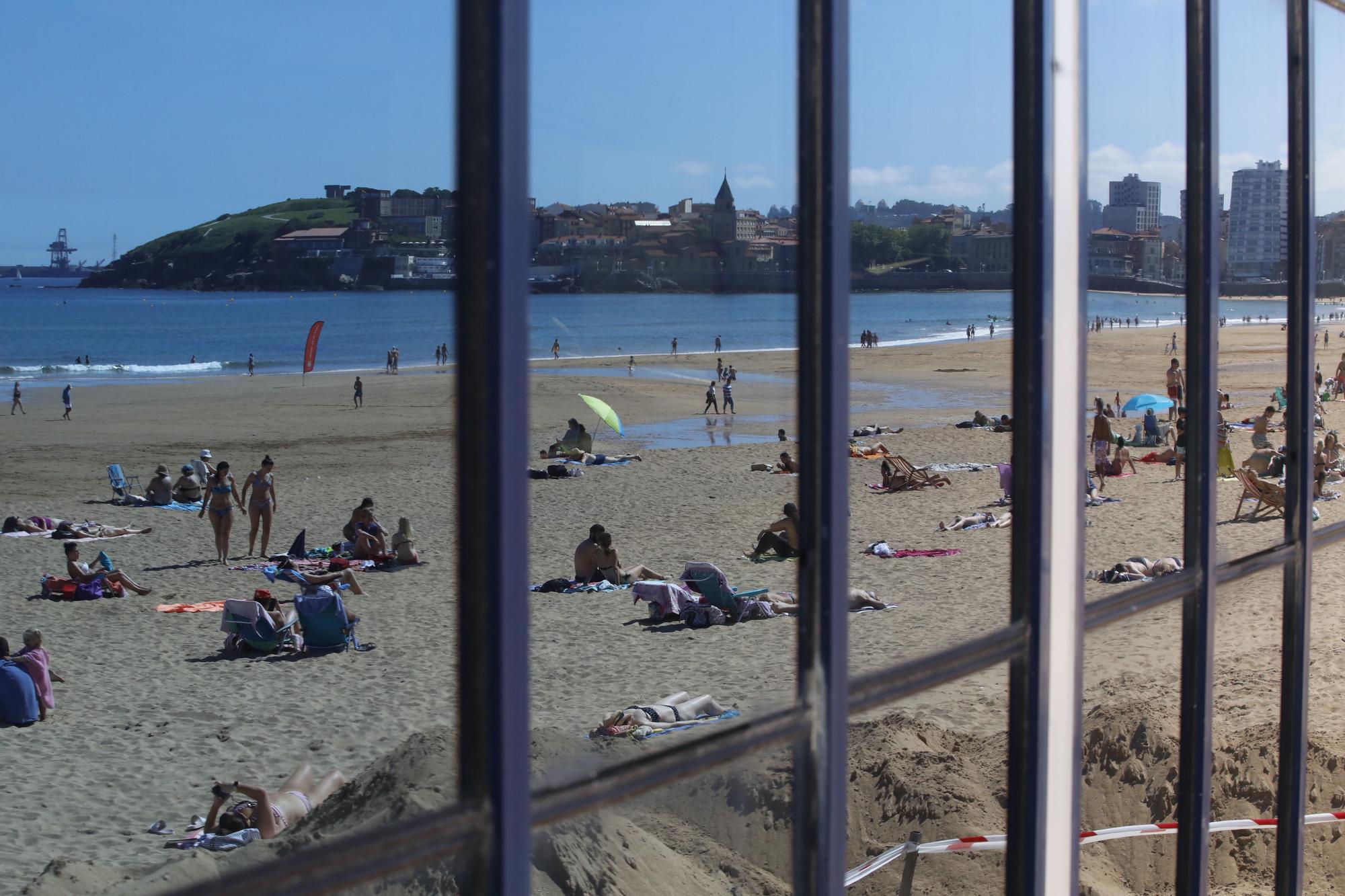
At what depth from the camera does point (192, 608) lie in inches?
470

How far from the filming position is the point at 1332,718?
6750 millimetres

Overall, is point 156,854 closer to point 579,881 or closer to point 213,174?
point 579,881

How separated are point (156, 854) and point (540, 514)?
10631 millimetres

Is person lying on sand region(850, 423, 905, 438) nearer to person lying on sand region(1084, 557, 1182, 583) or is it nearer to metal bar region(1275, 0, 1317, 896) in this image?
person lying on sand region(1084, 557, 1182, 583)

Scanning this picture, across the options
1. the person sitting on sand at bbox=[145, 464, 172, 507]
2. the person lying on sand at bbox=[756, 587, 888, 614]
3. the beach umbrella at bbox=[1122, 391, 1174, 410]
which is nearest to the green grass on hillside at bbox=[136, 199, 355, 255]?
the person sitting on sand at bbox=[145, 464, 172, 507]

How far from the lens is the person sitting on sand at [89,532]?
1573 cm

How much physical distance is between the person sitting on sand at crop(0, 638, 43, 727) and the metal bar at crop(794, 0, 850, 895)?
875cm

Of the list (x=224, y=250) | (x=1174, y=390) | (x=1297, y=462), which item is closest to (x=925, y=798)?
(x=1297, y=462)

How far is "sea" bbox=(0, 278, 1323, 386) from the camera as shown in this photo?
47.2 metres

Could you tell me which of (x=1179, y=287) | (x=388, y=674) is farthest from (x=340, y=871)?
(x=388, y=674)

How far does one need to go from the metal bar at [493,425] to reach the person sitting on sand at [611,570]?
36.4ft

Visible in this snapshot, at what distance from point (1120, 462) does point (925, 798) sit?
1263 cm

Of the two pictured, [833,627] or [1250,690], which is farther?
[1250,690]

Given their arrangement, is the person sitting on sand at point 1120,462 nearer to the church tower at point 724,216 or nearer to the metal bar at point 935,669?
the church tower at point 724,216
